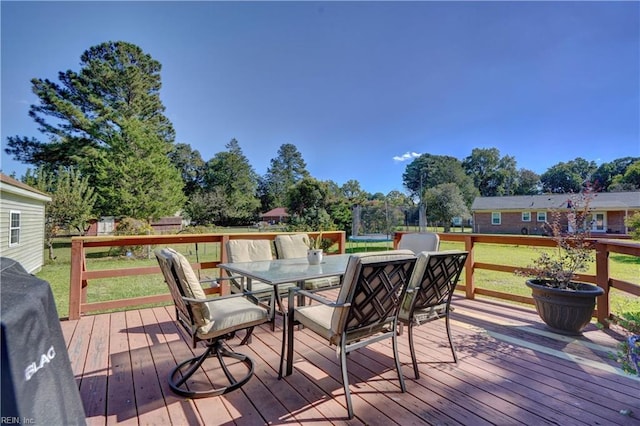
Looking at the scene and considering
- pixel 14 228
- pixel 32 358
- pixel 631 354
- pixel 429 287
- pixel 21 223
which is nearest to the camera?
pixel 32 358

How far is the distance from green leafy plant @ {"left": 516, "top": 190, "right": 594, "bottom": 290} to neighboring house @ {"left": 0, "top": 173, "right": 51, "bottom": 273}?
8574mm

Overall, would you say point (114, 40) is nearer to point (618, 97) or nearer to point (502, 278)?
point (502, 278)

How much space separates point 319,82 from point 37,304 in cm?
1100

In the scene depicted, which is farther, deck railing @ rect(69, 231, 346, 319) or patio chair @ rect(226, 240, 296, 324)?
deck railing @ rect(69, 231, 346, 319)

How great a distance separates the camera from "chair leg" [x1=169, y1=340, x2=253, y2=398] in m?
1.98

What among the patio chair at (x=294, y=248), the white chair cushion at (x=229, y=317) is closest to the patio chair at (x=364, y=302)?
the white chair cushion at (x=229, y=317)

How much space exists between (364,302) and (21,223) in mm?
10368

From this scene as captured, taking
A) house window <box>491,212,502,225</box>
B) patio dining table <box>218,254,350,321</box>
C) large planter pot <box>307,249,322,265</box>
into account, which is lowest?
patio dining table <box>218,254,350,321</box>

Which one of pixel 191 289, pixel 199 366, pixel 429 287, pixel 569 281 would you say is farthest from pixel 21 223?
pixel 569 281

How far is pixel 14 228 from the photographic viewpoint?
24.2ft

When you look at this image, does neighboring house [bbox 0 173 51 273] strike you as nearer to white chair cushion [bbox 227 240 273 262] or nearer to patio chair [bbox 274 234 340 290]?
white chair cushion [bbox 227 240 273 262]

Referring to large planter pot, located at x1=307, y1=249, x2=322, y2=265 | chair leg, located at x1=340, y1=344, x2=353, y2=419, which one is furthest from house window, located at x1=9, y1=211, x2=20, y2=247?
chair leg, located at x1=340, y1=344, x2=353, y2=419

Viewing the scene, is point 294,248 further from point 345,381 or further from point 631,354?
point 631,354

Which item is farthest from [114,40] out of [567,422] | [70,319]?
[567,422]
